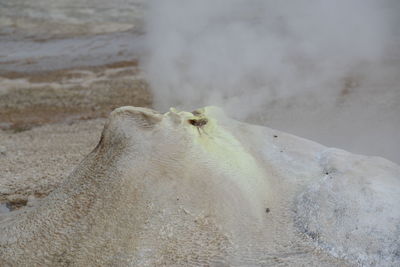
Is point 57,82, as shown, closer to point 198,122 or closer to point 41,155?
point 41,155

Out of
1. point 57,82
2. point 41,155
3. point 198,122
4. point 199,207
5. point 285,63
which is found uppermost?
point 285,63

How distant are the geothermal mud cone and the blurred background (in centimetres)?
259

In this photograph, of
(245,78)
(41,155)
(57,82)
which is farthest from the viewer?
(57,82)

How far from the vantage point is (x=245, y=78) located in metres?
7.81

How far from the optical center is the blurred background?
6.34m

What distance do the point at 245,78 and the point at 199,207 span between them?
559 cm

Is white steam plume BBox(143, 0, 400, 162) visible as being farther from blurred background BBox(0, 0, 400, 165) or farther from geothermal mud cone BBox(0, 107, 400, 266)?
geothermal mud cone BBox(0, 107, 400, 266)

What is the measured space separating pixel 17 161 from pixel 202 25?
459cm

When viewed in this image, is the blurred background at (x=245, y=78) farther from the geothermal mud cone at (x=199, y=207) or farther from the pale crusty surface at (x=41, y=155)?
the geothermal mud cone at (x=199, y=207)

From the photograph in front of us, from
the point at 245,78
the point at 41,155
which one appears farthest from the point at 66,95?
the point at 245,78

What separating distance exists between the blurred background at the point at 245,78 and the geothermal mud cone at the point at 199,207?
2587mm

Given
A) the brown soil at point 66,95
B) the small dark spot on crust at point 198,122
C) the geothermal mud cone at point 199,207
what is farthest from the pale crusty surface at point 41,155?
the small dark spot on crust at point 198,122

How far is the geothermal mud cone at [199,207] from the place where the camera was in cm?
233

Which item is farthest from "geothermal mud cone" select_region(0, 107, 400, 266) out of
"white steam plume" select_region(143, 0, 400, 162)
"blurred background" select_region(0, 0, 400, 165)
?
"white steam plume" select_region(143, 0, 400, 162)
